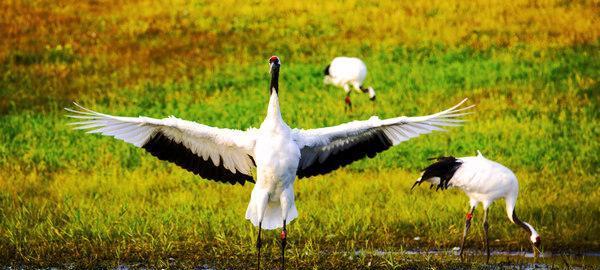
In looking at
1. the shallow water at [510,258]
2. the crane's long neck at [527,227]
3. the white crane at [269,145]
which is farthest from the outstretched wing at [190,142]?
the crane's long neck at [527,227]

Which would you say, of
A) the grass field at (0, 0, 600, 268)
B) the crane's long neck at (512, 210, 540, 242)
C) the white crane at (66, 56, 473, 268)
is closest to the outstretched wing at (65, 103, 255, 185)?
the white crane at (66, 56, 473, 268)

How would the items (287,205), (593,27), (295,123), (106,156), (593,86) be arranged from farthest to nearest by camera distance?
(593,27)
(593,86)
(295,123)
(106,156)
(287,205)

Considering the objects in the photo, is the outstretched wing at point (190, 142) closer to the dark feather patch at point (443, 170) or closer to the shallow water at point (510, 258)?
the shallow water at point (510, 258)

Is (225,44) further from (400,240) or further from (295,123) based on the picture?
(400,240)

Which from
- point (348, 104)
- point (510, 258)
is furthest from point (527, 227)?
point (348, 104)

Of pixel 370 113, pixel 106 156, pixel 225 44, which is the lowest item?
pixel 106 156

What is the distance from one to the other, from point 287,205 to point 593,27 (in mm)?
16887

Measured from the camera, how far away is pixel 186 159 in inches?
455

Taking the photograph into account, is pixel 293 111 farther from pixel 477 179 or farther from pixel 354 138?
pixel 354 138

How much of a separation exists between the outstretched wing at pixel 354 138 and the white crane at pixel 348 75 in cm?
1049

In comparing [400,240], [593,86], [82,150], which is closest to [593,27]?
[593,86]

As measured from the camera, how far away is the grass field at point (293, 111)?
12.4 m

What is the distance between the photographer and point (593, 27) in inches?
1054

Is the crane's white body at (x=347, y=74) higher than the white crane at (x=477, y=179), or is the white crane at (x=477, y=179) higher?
the crane's white body at (x=347, y=74)
